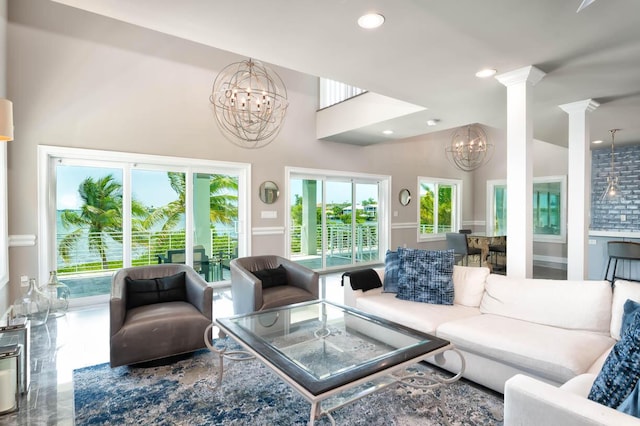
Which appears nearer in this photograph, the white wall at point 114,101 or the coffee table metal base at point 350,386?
the coffee table metal base at point 350,386

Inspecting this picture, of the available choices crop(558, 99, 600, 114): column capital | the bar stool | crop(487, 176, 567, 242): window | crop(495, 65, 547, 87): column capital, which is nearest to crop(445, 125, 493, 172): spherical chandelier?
crop(487, 176, 567, 242): window

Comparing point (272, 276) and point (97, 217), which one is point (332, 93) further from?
point (97, 217)

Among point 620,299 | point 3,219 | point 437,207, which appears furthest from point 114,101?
point 437,207

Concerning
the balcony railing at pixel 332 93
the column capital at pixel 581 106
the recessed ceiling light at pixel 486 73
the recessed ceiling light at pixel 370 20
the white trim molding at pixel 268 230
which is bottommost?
the white trim molding at pixel 268 230

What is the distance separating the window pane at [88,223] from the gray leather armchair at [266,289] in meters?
2.06

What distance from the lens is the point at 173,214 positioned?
5.08 meters

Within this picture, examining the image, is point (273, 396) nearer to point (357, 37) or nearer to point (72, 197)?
point (357, 37)

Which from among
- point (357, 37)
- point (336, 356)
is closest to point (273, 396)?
point (336, 356)

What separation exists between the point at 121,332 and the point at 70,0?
231cm

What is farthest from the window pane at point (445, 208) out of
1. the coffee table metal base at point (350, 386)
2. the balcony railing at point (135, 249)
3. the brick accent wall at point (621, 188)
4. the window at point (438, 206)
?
the coffee table metal base at point (350, 386)

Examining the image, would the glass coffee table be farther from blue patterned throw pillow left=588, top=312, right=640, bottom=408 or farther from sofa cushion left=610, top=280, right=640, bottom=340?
sofa cushion left=610, top=280, right=640, bottom=340

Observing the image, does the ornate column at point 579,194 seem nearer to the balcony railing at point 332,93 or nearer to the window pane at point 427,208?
the balcony railing at point 332,93

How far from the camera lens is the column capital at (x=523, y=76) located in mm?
3178

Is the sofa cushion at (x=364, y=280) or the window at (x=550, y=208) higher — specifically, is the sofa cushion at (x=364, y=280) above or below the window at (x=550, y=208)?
below
